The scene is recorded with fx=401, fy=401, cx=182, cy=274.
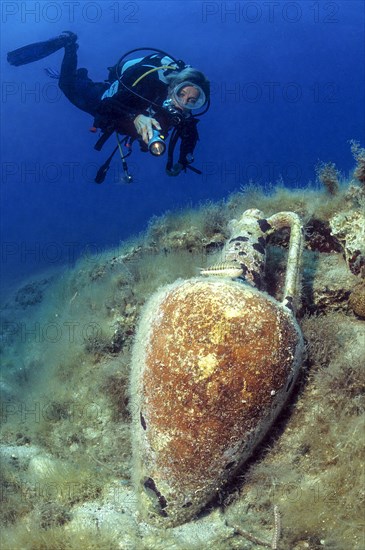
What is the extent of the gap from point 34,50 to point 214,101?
102519 mm

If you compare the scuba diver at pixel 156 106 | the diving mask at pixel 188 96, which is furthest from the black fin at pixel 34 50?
the diving mask at pixel 188 96

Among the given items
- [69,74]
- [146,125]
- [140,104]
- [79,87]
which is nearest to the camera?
[146,125]

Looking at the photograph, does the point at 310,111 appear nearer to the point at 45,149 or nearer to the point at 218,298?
the point at 45,149

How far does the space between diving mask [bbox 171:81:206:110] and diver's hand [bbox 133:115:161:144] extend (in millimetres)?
645

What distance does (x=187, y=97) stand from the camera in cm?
636

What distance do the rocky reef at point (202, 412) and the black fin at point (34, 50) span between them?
7.71 m

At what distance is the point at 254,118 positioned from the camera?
328 ft

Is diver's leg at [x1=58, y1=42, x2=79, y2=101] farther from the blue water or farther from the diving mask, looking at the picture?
the blue water

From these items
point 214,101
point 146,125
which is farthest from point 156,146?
point 214,101

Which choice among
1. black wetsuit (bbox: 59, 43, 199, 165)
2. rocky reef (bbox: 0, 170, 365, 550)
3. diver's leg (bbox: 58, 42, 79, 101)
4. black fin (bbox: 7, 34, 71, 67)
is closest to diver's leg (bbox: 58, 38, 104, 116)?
diver's leg (bbox: 58, 42, 79, 101)

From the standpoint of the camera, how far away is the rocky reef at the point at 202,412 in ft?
8.95

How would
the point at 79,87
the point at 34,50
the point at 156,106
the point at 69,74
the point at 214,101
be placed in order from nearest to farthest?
the point at 156,106
the point at 79,87
the point at 69,74
the point at 34,50
the point at 214,101

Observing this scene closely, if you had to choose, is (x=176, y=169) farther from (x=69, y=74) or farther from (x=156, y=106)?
(x=69, y=74)

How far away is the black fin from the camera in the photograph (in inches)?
428
